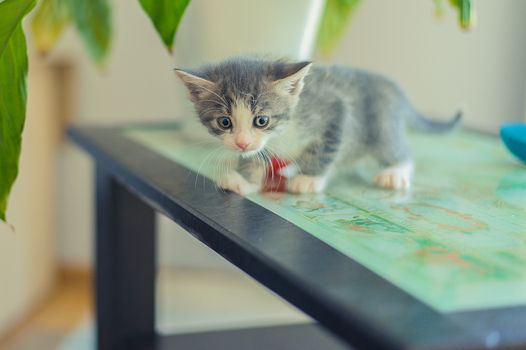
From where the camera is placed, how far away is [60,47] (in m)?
1.69

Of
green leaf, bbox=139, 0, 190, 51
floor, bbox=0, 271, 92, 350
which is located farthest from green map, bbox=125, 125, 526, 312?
floor, bbox=0, 271, 92, 350

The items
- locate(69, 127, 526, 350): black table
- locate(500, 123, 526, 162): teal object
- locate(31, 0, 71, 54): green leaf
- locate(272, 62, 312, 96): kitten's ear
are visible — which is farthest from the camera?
locate(31, 0, 71, 54): green leaf

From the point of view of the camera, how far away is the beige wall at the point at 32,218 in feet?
4.96

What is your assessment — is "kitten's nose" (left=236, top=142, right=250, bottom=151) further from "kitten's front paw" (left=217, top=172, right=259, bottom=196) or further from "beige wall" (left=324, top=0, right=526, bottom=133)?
"beige wall" (left=324, top=0, right=526, bottom=133)

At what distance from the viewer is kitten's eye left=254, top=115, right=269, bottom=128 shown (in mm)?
705

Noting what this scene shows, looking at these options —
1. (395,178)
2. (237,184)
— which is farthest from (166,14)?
(395,178)

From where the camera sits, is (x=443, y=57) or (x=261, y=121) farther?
(x=443, y=57)

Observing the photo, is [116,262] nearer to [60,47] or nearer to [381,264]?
[381,264]

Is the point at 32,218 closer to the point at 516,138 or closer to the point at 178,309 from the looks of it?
the point at 178,309

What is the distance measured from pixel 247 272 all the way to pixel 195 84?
0.24m

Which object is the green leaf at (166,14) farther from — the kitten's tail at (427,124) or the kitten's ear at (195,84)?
the kitten's tail at (427,124)

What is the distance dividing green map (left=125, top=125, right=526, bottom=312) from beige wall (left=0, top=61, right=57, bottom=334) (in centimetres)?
66

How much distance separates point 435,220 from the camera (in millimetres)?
635

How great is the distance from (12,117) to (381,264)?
1.31ft
